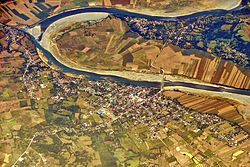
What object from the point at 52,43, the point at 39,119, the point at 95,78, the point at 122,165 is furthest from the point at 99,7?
the point at 122,165

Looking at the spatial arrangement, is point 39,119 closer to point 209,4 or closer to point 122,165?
point 122,165

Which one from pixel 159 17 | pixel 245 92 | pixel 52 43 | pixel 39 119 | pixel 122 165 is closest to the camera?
pixel 122 165

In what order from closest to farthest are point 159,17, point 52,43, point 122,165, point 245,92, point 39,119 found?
point 122,165 < point 39,119 < point 245,92 < point 52,43 < point 159,17

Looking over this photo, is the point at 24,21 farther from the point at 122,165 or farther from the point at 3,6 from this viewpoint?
the point at 122,165

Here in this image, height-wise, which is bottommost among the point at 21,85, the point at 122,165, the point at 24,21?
the point at 122,165

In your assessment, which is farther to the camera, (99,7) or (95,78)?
(99,7)

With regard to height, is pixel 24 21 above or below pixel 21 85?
above

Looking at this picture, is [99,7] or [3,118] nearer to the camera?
[3,118]

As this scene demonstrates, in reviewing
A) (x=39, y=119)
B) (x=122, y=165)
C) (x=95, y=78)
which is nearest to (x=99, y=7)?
(x=95, y=78)

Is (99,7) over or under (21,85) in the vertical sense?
over

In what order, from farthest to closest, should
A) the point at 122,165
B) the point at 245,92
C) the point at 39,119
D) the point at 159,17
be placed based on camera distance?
the point at 159,17, the point at 245,92, the point at 39,119, the point at 122,165
